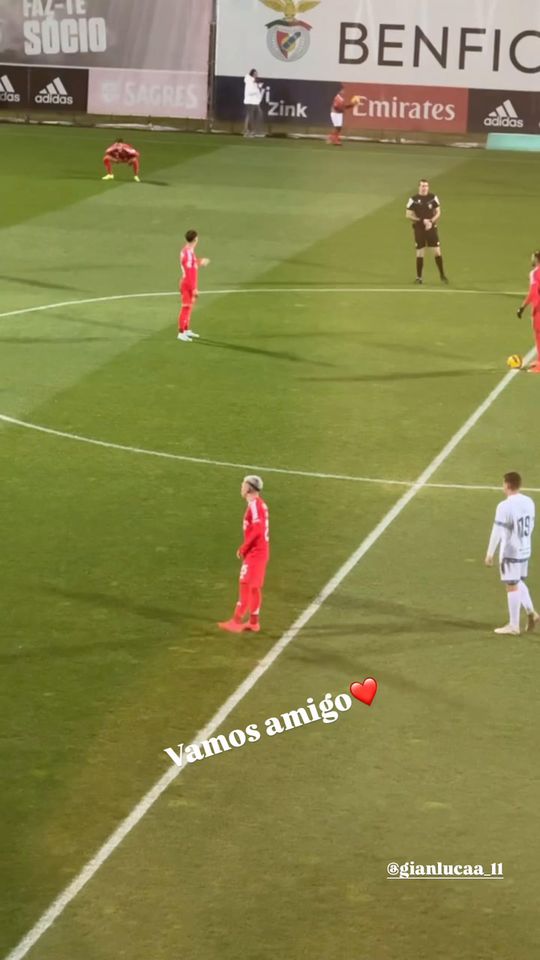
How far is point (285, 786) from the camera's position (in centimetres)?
1480

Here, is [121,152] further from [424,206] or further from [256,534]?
[256,534]

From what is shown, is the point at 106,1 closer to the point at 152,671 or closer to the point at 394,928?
the point at 152,671

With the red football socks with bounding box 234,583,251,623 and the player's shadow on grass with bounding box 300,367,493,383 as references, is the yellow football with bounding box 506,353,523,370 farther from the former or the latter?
the red football socks with bounding box 234,583,251,623

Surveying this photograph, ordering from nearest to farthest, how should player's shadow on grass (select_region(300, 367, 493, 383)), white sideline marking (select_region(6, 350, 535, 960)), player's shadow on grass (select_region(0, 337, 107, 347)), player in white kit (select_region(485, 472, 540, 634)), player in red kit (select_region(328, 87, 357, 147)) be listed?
white sideline marking (select_region(6, 350, 535, 960)) → player in white kit (select_region(485, 472, 540, 634)) → player's shadow on grass (select_region(300, 367, 493, 383)) → player's shadow on grass (select_region(0, 337, 107, 347)) → player in red kit (select_region(328, 87, 357, 147))

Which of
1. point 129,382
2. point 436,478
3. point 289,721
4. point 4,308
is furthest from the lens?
point 4,308

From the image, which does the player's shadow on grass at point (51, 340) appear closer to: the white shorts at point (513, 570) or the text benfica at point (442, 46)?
the white shorts at point (513, 570)

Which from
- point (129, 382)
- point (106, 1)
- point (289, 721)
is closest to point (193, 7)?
point (106, 1)

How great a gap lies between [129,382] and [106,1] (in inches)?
1314

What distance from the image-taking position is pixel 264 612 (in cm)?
1859

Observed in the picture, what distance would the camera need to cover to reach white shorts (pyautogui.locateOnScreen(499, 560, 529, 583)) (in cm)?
1769

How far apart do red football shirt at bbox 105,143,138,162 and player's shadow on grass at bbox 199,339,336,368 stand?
60.3ft

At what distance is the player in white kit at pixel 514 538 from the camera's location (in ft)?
57.7

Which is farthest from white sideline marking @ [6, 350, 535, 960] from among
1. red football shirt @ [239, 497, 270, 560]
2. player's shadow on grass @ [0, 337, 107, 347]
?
player's shadow on grass @ [0, 337, 107, 347]

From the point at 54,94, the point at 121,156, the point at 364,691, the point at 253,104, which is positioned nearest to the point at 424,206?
the point at 121,156
